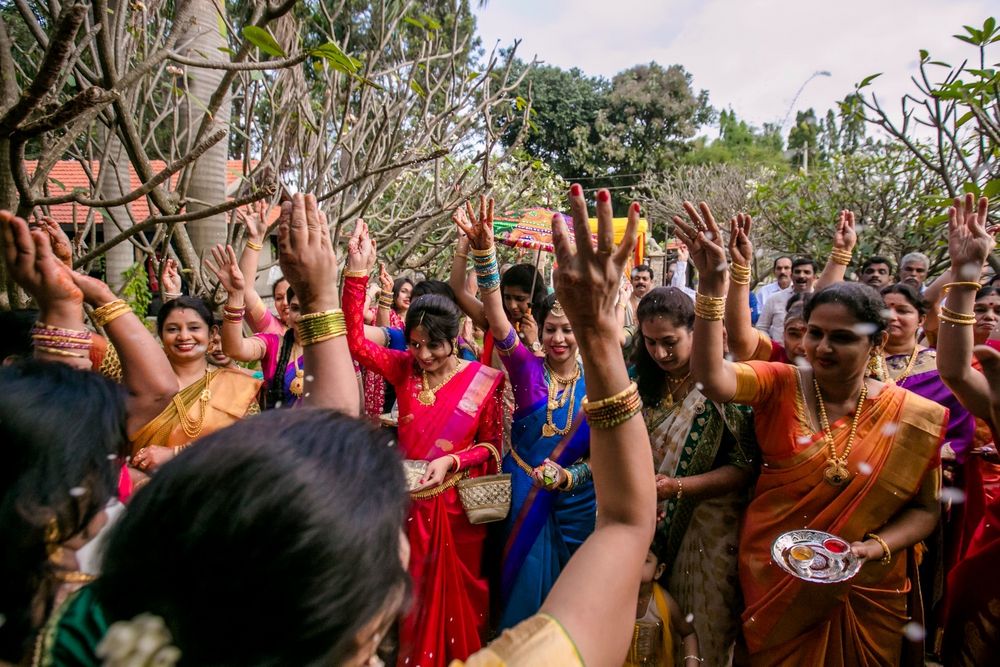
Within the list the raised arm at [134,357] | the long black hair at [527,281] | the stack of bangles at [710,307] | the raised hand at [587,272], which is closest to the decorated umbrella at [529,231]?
the long black hair at [527,281]

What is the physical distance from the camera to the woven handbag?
10.6ft

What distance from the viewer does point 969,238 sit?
2.38 metres

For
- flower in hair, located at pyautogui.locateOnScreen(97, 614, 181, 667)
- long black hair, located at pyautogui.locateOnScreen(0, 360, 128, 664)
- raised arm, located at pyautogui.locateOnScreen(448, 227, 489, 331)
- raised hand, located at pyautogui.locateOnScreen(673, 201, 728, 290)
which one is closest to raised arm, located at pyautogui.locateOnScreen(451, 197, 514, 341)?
raised arm, located at pyautogui.locateOnScreen(448, 227, 489, 331)

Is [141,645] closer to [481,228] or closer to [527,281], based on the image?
[481,228]

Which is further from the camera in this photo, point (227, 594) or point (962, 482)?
point (962, 482)

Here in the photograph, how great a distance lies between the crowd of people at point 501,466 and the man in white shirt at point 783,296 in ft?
3.77

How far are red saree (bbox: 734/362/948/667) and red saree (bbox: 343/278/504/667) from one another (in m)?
1.37

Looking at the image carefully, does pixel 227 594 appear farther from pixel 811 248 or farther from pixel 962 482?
pixel 811 248

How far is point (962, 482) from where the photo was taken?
2.98 meters

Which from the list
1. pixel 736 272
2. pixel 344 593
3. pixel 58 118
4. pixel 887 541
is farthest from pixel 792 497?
pixel 58 118

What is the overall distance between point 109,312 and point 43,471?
0.79 meters

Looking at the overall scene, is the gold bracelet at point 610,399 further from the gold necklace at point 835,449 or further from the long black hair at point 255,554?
the gold necklace at point 835,449

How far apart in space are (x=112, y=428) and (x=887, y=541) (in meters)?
2.61

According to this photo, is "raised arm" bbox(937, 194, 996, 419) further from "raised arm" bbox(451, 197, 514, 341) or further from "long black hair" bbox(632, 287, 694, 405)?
"raised arm" bbox(451, 197, 514, 341)
